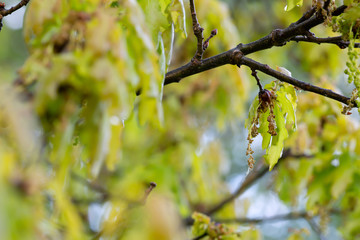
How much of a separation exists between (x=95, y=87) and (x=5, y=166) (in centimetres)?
16

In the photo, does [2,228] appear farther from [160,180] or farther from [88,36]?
[160,180]

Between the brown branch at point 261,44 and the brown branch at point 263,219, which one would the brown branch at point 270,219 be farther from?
the brown branch at point 261,44

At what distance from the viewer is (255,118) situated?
111cm

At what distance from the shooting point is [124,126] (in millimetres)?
1284

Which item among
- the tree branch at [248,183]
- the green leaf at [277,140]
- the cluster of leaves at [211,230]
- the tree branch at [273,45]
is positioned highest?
the tree branch at [273,45]

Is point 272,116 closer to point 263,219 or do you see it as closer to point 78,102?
point 78,102

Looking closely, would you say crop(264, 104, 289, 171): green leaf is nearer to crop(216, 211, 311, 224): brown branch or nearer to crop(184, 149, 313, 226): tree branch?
crop(184, 149, 313, 226): tree branch

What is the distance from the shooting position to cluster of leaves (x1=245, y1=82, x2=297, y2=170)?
3.56 feet

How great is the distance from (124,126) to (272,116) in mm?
422

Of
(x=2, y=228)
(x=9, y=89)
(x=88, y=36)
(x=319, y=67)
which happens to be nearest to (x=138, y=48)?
(x=88, y=36)

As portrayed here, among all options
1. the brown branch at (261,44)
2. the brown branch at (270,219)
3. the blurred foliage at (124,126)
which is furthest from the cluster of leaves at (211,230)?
the brown branch at (270,219)

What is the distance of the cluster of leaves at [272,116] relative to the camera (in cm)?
109

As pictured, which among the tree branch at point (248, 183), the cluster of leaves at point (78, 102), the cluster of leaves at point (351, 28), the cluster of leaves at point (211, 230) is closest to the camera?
the cluster of leaves at point (78, 102)

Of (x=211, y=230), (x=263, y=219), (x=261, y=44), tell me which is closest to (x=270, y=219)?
(x=263, y=219)
